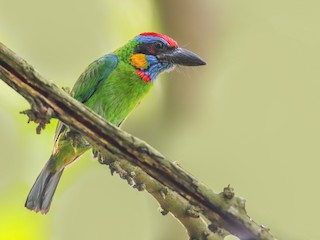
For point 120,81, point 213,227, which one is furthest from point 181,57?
point 213,227

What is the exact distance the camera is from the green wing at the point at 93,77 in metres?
3.57

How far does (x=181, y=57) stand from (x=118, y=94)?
1.39 feet

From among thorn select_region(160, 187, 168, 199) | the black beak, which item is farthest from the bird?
thorn select_region(160, 187, 168, 199)

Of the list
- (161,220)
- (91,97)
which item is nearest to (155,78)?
(91,97)

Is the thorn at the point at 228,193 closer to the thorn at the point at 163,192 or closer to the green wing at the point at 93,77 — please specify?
the thorn at the point at 163,192

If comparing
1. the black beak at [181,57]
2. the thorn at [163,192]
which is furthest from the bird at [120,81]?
the thorn at [163,192]

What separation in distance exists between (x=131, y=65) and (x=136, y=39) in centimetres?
17

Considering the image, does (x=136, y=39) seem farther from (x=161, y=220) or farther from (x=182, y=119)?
(x=161, y=220)

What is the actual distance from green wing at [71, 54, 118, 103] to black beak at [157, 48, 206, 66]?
0.99ft

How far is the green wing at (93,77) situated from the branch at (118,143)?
5.45ft

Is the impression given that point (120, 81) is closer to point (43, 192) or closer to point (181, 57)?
point (181, 57)

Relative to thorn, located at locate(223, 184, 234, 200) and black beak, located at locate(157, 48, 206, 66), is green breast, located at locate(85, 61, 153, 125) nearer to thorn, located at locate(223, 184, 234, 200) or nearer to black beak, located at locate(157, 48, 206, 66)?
black beak, located at locate(157, 48, 206, 66)

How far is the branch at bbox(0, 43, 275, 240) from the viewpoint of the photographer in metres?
1.87

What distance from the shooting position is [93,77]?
11.9 feet
